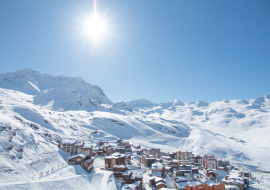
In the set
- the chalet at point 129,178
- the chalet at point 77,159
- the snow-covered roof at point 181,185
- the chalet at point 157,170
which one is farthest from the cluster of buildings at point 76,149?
the snow-covered roof at point 181,185

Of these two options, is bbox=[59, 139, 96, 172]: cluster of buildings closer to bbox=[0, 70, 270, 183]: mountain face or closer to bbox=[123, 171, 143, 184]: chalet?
bbox=[0, 70, 270, 183]: mountain face

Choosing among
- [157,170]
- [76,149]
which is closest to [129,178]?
[157,170]

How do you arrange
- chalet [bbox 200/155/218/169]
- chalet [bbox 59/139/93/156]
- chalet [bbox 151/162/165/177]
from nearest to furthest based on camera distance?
chalet [bbox 59/139/93/156] < chalet [bbox 151/162/165/177] < chalet [bbox 200/155/218/169]

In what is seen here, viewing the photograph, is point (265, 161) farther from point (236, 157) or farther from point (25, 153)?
point (25, 153)

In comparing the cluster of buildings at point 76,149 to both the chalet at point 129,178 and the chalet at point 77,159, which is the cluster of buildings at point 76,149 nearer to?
the chalet at point 77,159

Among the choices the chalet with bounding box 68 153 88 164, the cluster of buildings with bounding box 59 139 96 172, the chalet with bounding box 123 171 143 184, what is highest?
the cluster of buildings with bounding box 59 139 96 172

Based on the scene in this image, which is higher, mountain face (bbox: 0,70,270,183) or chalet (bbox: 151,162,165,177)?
mountain face (bbox: 0,70,270,183)

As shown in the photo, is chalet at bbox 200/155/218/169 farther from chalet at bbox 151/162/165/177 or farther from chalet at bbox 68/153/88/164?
chalet at bbox 68/153/88/164

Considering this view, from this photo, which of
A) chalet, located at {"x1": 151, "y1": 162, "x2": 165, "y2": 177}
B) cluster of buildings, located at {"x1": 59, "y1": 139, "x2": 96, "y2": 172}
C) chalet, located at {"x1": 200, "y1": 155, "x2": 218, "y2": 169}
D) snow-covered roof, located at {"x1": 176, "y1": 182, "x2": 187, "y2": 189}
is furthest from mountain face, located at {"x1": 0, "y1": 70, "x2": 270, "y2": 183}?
snow-covered roof, located at {"x1": 176, "y1": 182, "x2": 187, "y2": 189}

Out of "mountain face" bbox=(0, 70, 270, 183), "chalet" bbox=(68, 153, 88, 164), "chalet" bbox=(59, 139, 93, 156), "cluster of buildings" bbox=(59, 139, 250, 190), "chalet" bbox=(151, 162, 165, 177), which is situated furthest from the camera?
"chalet" bbox=(151, 162, 165, 177)

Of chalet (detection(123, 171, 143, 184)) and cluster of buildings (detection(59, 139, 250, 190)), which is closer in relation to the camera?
cluster of buildings (detection(59, 139, 250, 190))

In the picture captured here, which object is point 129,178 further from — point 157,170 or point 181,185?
point 181,185
